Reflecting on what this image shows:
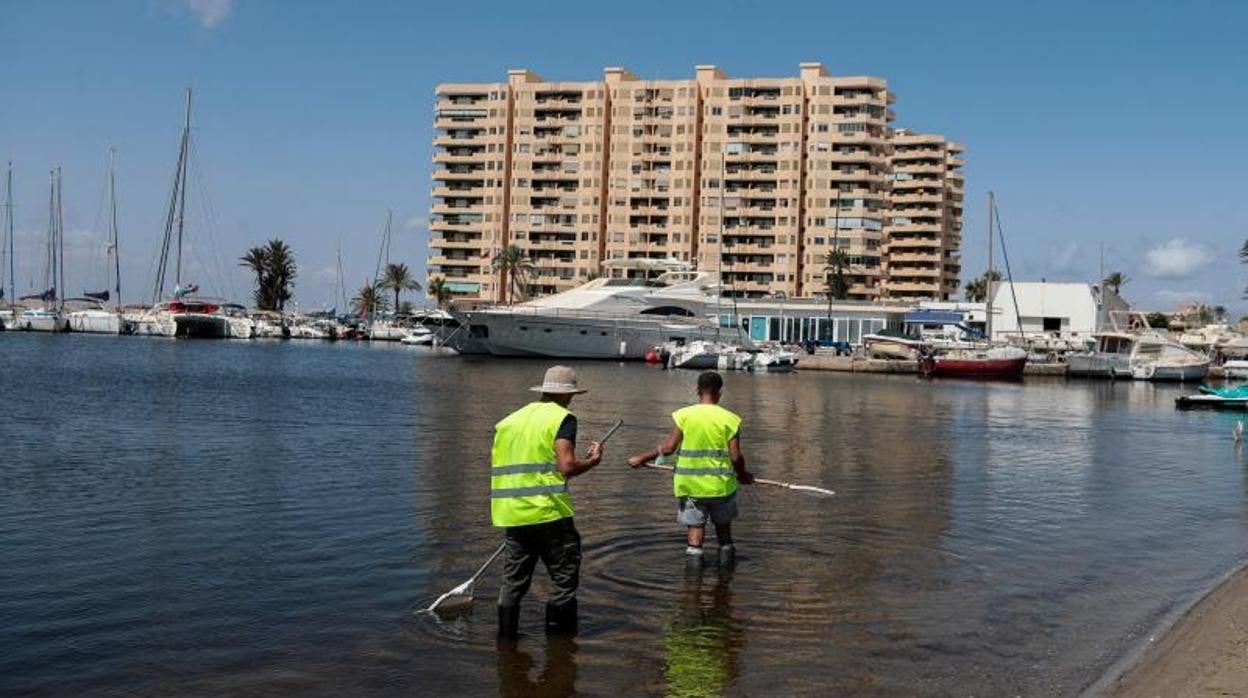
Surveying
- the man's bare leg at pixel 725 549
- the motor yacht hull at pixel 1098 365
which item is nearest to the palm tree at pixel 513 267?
the motor yacht hull at pixel 1098 365

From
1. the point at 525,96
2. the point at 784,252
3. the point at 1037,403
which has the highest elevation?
the point at 525,96

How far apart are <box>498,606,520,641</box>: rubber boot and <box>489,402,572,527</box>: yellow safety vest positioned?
29.7 inches

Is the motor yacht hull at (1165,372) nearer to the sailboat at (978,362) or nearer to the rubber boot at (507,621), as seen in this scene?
the sailboat at (978,362)

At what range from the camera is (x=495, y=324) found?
8238cm

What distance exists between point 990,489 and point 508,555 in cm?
1268

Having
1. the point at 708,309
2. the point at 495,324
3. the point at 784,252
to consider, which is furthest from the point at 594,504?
the point at 784,252

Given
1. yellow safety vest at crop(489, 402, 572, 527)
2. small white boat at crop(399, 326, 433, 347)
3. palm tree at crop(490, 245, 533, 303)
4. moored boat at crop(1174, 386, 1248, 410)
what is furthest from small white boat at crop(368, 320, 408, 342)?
yellow safety vest at crop(489, 402, 572, 527)

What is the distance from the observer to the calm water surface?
7.90 metres

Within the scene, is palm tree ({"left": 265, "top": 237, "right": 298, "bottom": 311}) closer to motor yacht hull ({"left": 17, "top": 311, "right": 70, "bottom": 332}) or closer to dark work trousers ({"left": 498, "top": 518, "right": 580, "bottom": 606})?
motor yacht hull ({"left": 17, "top": 311, "right": 70, "bottom": 332})

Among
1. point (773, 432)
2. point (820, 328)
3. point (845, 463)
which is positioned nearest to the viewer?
point (845, 463)

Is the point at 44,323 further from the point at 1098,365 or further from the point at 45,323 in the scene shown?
the point at 1098,365

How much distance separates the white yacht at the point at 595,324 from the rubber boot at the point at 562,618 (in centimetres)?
7346

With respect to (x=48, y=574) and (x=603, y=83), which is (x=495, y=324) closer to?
(x=603, y=83)

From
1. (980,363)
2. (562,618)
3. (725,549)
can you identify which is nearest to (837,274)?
(980,363)
